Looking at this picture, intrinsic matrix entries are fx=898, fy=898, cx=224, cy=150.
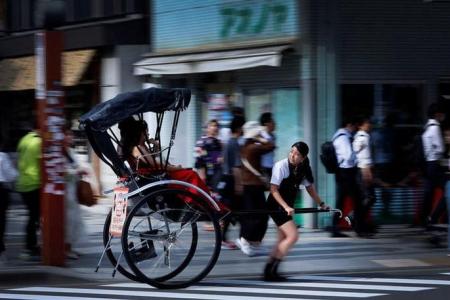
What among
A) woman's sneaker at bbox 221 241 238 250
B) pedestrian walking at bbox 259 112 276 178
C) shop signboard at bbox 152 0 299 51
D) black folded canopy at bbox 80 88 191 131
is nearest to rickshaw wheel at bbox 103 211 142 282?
black folded canopy at bbox 80 88 191 131

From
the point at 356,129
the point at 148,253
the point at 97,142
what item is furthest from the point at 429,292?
the point at 356,129

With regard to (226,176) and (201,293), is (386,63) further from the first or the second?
(201,293)

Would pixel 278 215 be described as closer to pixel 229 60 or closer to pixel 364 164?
pixel 364 164

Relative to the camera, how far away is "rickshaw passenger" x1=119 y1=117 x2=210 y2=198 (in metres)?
9.90

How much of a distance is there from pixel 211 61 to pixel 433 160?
15.2ft

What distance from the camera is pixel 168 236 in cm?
977

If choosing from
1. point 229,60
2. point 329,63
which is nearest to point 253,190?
point 329,63

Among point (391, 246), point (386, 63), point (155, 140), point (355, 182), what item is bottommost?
point (391, 246)

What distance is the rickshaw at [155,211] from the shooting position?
31.5 ft

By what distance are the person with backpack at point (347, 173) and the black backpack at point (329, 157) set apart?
0.16 feet

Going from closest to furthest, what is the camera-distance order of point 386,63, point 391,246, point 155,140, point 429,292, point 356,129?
point 429,292, point 155,140, point 391,246, point 356,129, point 386,63

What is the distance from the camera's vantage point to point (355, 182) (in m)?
13.7

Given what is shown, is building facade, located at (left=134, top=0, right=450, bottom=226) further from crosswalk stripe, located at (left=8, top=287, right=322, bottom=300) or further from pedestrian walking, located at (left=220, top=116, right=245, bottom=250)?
crosswalk stripe, located at (left=8, top=287, right=322, bottom=300)

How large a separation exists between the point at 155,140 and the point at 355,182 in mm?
4485
